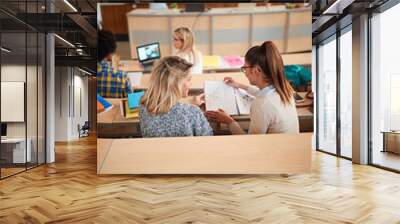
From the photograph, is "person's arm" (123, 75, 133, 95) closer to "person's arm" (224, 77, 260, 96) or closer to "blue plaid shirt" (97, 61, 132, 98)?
"blue plaid shirt" (97, 61, 132, 98)

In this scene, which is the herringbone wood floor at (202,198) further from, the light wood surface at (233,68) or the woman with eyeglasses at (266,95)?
the light wood surface at (233,68)

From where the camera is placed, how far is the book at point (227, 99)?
6617 mm

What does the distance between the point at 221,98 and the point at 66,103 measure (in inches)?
430

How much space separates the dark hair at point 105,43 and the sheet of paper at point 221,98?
1.65 m

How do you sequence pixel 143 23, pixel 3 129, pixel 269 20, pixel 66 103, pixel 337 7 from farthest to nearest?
pixel 66 103, pixel 337 7, pixel 269 20, pixel 143 23, pixel 3 129

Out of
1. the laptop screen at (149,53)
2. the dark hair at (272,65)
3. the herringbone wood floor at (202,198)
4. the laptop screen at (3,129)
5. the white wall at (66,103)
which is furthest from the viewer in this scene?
the white wall at (66,103)

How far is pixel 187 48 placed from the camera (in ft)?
21.8

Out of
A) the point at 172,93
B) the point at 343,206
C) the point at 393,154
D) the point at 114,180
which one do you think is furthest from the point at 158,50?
the point at 393,154

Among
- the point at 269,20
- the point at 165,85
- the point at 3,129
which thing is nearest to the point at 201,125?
the point at 165,85

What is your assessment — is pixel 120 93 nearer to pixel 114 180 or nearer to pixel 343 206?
pixel 114 180

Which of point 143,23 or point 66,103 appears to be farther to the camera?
point 66,103

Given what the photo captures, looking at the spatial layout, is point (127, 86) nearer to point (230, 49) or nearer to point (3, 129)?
point (230, 49)

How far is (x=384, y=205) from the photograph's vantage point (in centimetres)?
461

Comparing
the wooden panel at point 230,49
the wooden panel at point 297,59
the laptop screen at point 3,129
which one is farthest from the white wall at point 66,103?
the wooden panel at point 297,59
